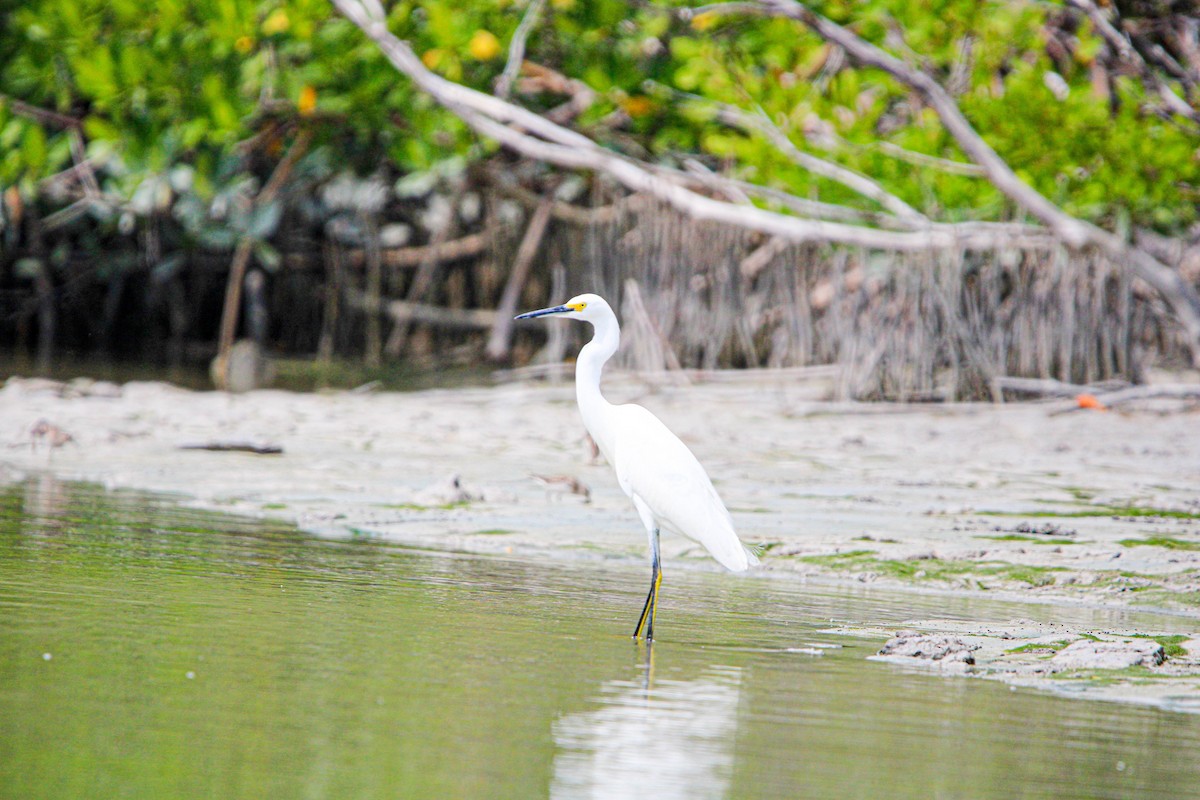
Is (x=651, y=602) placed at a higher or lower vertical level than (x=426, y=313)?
lower

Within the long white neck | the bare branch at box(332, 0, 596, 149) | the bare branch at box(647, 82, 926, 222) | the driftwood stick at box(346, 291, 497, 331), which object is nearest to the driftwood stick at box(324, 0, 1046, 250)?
the bare branch at box(332, 0, 596, 149)

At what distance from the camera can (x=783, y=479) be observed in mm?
6883

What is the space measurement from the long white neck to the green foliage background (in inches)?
193

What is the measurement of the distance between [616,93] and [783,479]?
5387 mm

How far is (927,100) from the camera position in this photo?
967 centimetres

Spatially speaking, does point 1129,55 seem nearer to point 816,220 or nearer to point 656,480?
point 816,220

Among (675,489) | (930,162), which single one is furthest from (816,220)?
(675,489)

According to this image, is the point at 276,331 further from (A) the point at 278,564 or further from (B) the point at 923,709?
(B) the point at 923,709

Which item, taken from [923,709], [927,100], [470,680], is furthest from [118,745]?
[927,100]

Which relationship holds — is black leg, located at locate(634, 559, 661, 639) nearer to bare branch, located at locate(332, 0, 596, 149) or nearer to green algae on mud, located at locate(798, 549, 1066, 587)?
green algae on mud, located at locate(798, 549, 1066, 587)

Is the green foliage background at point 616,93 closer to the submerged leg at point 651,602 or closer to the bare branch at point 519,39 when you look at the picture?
the bare branch at point 519,39

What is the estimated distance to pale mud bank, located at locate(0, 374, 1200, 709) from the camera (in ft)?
16.2

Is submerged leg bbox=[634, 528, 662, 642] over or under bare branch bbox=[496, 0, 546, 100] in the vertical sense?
under

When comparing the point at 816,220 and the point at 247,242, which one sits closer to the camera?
the point at 816,220
